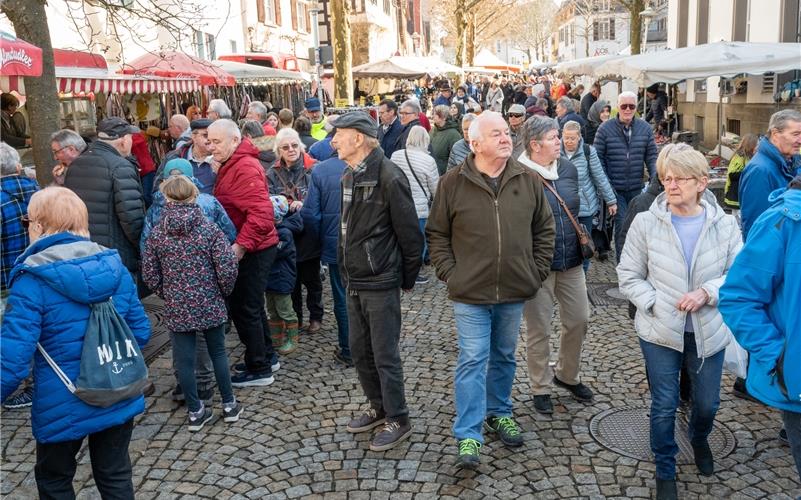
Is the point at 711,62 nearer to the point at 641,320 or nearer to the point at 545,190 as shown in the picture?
the point at 545,190

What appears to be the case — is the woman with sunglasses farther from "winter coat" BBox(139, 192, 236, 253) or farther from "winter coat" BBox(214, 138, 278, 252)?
"winter coat" BBox(139, 192, 236, 253)

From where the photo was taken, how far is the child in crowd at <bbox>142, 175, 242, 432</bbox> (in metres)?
4.67

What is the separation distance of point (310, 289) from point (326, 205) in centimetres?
120

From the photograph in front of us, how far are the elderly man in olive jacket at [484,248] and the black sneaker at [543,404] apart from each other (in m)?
0.75

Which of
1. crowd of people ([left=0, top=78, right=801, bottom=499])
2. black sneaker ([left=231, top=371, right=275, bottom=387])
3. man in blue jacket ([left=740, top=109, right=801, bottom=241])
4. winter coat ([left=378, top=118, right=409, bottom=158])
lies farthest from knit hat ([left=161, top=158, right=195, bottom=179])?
winter coat ([left=378, top=118, right=409, bottom=158])

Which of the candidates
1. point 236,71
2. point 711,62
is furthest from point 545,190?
point 236,71

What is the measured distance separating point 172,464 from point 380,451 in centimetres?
125

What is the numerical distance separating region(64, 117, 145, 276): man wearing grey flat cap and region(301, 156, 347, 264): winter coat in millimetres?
1304

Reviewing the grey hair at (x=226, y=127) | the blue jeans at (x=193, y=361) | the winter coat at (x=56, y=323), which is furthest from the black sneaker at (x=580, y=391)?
the winter coat at (x=56, y=323)

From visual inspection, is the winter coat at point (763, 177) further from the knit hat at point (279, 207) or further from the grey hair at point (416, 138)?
the knit hat at point (279, 207)

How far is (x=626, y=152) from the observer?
8320 millimetres

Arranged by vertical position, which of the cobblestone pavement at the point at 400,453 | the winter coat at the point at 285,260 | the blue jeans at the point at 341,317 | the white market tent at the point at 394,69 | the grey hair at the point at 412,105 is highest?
the white market tent at the point at 394,69

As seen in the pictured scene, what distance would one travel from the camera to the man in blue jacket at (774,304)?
9.16 ft

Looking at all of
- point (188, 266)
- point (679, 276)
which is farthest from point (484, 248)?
point (188, 266)
